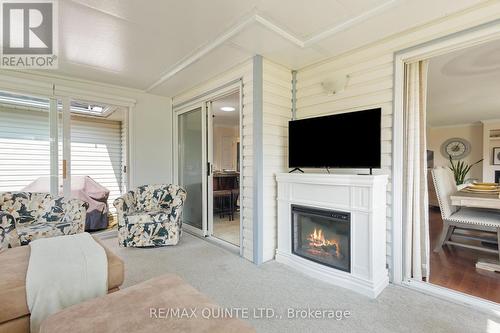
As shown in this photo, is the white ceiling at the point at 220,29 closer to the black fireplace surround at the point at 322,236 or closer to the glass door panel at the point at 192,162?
the glass door panel at the point at 192,162

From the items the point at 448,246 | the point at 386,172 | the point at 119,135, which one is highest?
the point at 119,135

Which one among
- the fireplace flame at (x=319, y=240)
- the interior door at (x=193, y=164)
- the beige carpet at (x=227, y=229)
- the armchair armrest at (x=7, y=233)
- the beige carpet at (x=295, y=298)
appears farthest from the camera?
the interior door at (x=193, y=164)

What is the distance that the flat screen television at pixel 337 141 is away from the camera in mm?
2330

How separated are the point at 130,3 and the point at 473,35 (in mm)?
2755

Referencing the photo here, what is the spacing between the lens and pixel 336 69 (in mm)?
2809

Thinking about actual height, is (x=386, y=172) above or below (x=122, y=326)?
above

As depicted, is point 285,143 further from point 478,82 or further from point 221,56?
point 478,82

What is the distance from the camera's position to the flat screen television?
2.33m

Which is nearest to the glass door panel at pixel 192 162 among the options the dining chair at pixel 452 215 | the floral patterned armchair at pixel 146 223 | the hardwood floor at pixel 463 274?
the floral patterned armchair at pixel 146 223

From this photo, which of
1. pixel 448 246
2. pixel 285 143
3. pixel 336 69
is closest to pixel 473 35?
pixel 336 69

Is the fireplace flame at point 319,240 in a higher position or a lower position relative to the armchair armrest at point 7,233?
lower

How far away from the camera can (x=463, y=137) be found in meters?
7.03

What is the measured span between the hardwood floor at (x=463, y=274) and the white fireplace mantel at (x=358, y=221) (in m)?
0.62

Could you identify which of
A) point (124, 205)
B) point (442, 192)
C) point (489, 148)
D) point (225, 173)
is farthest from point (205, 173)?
point (489, 148)
